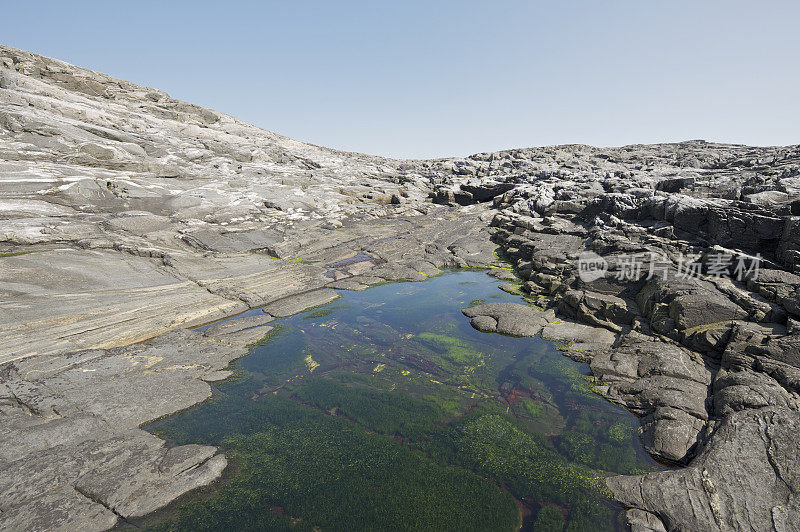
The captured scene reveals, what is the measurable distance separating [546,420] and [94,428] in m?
14.2

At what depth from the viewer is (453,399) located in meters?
12.9

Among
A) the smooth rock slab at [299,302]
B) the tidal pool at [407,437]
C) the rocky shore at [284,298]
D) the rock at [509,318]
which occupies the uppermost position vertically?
the rocky shore at [284,298]

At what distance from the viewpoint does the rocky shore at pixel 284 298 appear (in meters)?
8.44

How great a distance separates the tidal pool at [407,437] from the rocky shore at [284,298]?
0.88 metres

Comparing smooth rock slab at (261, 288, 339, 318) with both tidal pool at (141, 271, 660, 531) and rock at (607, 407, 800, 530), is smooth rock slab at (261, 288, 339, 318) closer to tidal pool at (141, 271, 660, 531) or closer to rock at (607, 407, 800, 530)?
tidal pool at (141, 271, 660, 531)

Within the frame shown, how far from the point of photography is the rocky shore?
844cm

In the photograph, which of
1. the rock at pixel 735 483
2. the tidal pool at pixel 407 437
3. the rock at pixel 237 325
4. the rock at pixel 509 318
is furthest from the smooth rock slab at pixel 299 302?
the rock at pixel 735 483

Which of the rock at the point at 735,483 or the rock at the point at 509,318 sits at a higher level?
the rock at the point at 735,483

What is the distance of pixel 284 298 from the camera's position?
73.1 feet

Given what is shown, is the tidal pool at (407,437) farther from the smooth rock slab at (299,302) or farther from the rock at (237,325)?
the smooth rock slab at (299,302)

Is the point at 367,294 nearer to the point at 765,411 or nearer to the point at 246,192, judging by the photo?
the point at 765,411

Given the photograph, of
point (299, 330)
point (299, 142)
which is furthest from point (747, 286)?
point (299, 142)

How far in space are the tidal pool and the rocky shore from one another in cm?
88

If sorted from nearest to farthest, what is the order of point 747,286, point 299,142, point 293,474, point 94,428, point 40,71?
point 293,474
point 94,428
point 747,286
point 40,71
point 299,142
